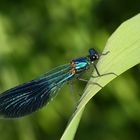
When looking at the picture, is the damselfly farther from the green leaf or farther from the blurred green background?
the green leaf

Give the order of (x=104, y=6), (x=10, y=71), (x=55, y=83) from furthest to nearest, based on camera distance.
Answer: (x=104, y=6) → (x=10, y=71) → (x=55, y=83)

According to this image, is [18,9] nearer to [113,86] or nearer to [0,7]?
[0,7]

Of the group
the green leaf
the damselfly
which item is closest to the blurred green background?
the damselfly

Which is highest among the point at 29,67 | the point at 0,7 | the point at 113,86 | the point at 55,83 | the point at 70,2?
the point at 0,7

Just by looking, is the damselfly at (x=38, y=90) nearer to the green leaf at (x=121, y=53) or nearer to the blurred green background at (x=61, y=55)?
the blurred green background at (x=61, y=55)

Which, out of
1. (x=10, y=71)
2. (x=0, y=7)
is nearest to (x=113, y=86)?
(x=10, y=71)

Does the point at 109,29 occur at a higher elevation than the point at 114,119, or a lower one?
higher

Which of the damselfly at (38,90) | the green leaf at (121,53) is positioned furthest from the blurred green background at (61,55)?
the green leaf at (121,53)
